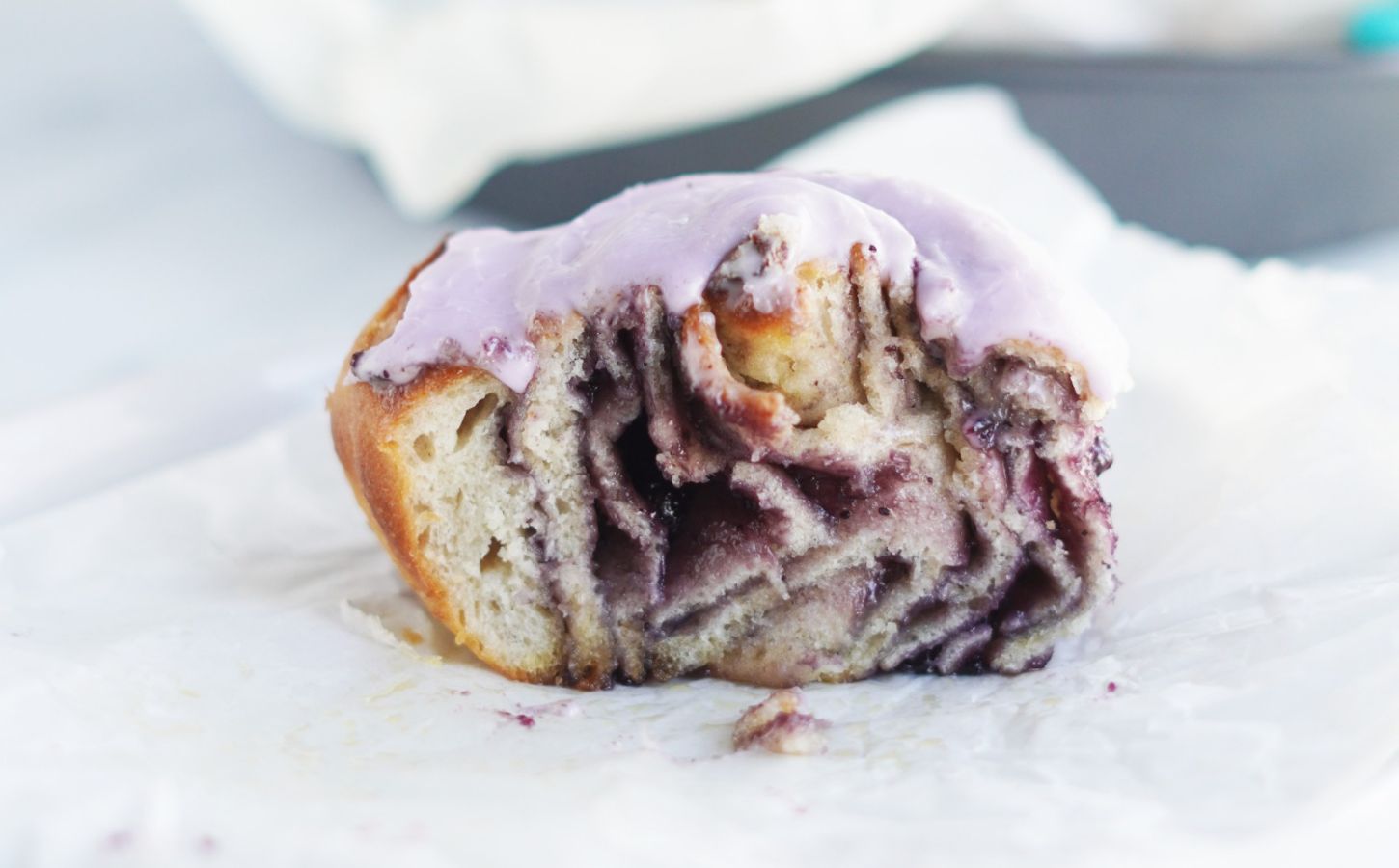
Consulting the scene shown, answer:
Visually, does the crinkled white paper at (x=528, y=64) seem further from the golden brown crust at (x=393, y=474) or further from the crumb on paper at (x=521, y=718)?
the crumb on paper at (x=521, y=718)

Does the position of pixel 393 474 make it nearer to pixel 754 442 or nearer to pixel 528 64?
pixel 754 442

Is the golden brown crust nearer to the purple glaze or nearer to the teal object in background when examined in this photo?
the purple glaze

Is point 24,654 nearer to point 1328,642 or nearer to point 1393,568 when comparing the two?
point 1328,642

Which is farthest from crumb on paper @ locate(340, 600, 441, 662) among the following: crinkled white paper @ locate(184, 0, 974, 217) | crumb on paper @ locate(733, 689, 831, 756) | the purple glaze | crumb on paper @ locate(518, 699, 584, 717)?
crinkled white paper @ locate(184, 0, 974, 217)

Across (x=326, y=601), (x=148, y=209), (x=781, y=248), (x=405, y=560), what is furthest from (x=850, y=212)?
(x=148, y=209)

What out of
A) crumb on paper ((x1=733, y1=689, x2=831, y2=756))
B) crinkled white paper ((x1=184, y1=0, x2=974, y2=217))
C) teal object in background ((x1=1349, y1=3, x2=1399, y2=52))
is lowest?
crumb on paper ((x1=733, y1=689, x2=831, y2=756))

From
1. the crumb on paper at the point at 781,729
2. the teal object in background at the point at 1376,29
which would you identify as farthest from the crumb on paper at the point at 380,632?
the teal object in background at the point at 1376,29
